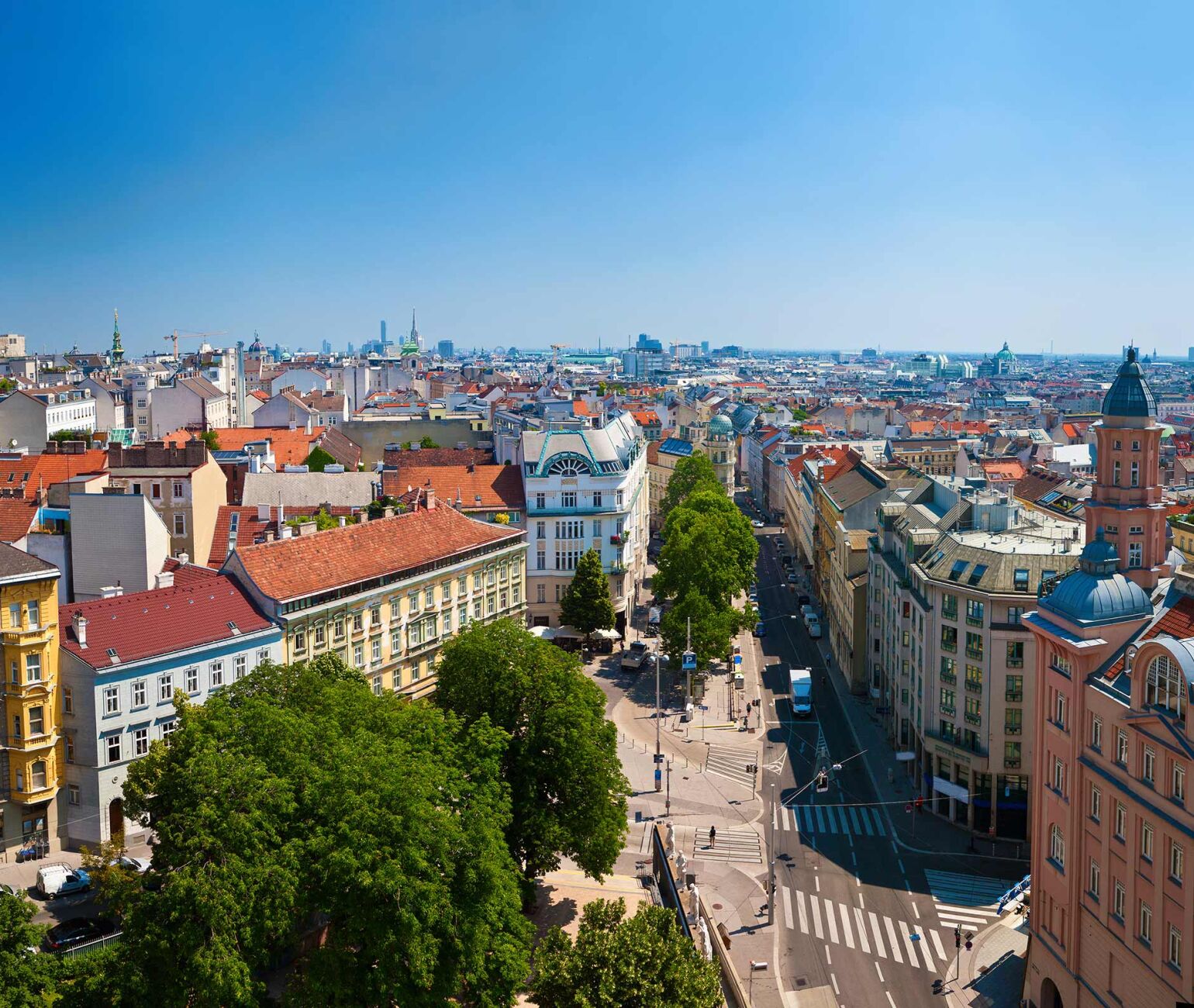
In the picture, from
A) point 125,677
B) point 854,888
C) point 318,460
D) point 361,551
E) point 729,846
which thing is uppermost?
point 318,460

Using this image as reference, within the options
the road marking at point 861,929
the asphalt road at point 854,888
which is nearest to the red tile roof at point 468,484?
the asphalt road at point 854,888

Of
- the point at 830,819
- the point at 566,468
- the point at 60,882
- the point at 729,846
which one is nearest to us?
the point at 60,882

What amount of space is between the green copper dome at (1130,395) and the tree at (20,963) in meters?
50.0

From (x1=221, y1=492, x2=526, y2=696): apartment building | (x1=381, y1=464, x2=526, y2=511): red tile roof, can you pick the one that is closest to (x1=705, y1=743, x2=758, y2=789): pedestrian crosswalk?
(x1=221, y1=492, x2=526, y2=696): apartment building

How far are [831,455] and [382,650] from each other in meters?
93.8

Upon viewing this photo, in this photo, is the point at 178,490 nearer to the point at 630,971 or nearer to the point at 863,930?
the point at 863,930

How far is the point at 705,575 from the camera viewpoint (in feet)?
341

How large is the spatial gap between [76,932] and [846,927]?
119 feet

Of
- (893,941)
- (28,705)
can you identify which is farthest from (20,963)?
(893,941)

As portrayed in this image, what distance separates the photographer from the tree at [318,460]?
132m

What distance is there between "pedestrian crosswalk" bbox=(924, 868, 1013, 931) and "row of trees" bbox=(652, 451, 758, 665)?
33126 mm

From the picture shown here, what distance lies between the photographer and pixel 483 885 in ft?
150

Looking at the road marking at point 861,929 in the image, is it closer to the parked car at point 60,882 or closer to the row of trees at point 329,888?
the row of trees at point 329,888

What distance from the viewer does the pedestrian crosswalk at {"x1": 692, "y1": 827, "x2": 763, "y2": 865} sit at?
68.1 m
